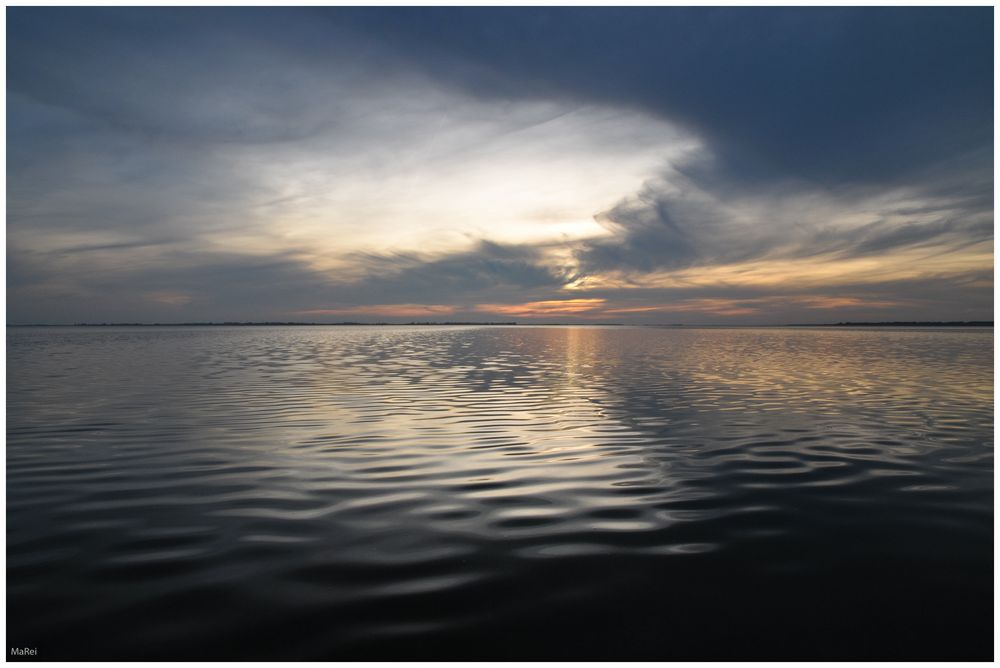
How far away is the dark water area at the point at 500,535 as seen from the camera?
5.35m

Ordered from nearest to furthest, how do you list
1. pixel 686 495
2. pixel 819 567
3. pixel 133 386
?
pixel 819 567, pixel 686 495, pixel 133 386

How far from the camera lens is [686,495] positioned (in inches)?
369

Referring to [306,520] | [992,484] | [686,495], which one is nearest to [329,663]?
[306,520]

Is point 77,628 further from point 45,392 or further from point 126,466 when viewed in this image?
point 45,392

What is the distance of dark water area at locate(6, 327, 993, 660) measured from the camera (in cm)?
535

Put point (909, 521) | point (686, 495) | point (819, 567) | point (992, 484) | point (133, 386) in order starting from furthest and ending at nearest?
1. point (133, 386)
2. point (992, 484)
3. point (686, 495)
4. point (909, 521)
5. point (819, 567)

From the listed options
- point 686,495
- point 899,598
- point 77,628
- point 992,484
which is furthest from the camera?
point 992,484

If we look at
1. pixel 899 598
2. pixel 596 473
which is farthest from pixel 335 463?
pixel 899 598

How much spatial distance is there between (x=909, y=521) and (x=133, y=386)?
88.1 feet

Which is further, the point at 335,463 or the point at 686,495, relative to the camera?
the point at 335,463

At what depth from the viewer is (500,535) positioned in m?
7.67

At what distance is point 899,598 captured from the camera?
596 cm

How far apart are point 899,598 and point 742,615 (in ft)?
5.93

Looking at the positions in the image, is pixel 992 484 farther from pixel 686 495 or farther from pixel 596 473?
pixel 596 473
